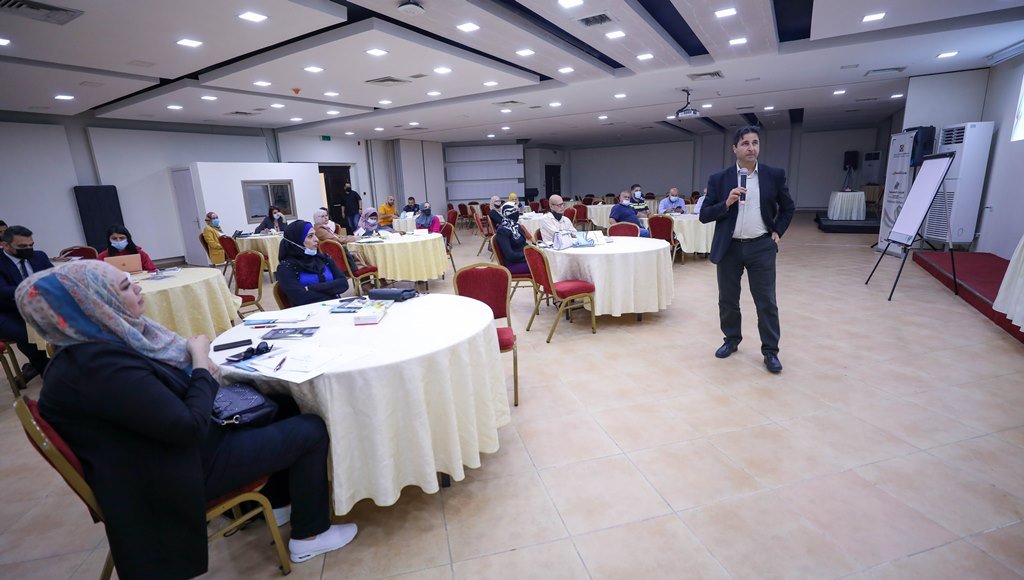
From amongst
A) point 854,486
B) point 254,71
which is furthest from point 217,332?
point 854,486

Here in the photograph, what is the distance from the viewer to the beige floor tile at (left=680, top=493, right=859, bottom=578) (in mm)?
1663

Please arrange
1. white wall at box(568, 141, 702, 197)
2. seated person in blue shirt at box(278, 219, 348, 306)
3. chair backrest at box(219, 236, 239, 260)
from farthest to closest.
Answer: white wall at box(568, 141, 702, 197), chair backrest at box(219, 236, 239, 260), seated person in blue shirt at box(278, 219, 348, 306)

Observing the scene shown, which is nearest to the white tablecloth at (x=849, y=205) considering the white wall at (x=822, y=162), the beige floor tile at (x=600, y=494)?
the white wall at (x=822, y=162)

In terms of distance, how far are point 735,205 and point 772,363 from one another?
1.16 m

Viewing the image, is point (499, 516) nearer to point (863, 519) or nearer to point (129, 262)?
point (863, 519)

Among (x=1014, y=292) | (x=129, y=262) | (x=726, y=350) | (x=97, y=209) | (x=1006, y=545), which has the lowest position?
(x=1006, y=545)

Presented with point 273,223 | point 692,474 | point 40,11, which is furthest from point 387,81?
point 692,474

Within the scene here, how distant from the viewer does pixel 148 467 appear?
4.42ft

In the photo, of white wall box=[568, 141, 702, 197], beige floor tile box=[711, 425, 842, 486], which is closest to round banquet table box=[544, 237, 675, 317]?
beige floor tile box=[711, 425, 842, 486]

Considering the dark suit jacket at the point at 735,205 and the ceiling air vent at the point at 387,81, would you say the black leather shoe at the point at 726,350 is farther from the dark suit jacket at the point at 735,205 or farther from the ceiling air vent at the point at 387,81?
the ceiling air vent at the point at 387,81

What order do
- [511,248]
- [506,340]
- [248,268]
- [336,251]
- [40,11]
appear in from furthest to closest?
[336,251] < [511,248] < [248,268] < [40,11] < [506,340]

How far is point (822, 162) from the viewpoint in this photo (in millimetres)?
16766

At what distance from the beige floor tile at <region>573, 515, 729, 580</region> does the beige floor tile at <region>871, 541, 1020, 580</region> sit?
23.4 inches

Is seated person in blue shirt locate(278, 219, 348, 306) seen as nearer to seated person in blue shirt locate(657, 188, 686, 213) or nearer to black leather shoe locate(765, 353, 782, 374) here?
black leather shoe locate(765, 353, 782, 374)
